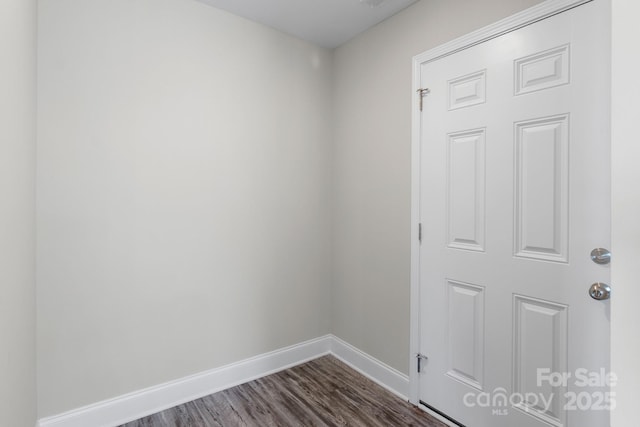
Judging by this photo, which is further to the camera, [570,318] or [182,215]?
[182,215]

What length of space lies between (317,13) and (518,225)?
182 cm

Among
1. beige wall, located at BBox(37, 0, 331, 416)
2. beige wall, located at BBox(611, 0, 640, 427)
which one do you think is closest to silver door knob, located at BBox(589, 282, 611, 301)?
beige wall, located at BBox(611, 0, 640, 427)

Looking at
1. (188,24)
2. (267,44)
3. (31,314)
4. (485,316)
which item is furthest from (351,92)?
(31,314)

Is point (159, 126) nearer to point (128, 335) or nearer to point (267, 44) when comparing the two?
point (267, 44)

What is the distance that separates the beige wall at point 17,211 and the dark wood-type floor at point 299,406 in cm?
80

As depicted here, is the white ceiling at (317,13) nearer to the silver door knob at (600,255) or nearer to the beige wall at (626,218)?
the silver door knob at (600,255)

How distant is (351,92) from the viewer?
2535 millimetres

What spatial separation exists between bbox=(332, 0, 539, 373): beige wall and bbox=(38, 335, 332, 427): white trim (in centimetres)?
44

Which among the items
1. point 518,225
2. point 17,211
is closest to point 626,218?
point 518,225

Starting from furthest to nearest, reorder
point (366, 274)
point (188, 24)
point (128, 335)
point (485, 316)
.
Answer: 1. point (366, 274)
2. point (188, 24)
3. point (128, 335)
4. point (485, 316)

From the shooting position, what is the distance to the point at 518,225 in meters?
1.58

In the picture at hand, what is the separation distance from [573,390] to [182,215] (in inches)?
86.2

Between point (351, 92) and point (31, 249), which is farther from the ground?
point (351, 92)

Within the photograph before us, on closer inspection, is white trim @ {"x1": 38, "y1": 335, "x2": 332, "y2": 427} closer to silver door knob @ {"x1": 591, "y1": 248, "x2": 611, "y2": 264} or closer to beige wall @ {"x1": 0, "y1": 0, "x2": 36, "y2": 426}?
beige wall @ {"x1": 0, "y1": 0, "x2": 36, "y2": 426}
